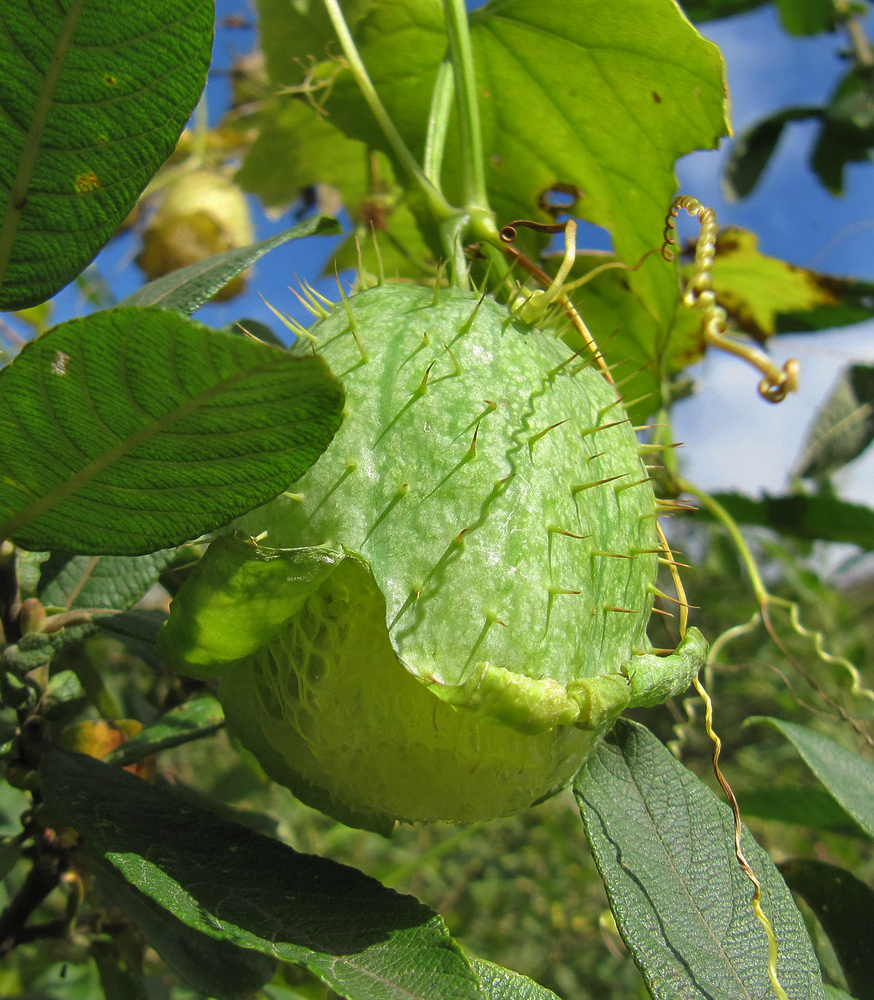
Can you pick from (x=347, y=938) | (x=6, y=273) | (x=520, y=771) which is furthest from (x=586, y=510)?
(x=6, y=273)

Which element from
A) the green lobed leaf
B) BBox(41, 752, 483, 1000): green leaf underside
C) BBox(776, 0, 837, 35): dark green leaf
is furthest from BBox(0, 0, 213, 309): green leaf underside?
Answer: BBox(776, 0, 837, 35): dark green leaf

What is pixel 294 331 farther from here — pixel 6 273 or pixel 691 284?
pixel 691 284

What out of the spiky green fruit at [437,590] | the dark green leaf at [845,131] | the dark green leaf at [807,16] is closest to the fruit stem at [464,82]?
the spiky green fruit at [437,590]

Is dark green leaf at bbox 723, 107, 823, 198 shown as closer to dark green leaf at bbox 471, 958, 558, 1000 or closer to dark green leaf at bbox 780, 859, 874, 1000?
dark green leaf at bbox 780, 859, 874, 1000

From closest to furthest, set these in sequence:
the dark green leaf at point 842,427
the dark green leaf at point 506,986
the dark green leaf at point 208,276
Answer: the dark green leaf at point 506,986 → the dark green leaf at point 208,276 → the dark green leaf at point 842,427

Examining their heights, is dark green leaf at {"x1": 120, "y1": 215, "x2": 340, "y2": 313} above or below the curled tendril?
above

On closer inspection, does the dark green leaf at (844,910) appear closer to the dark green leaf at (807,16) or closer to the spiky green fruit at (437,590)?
the spiky green fruit at (437,590)
